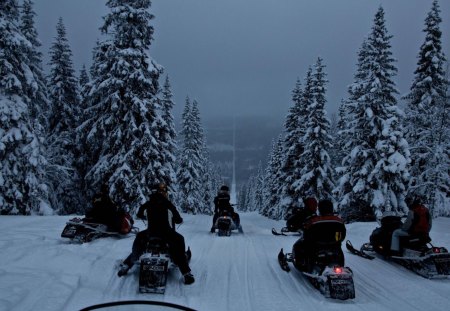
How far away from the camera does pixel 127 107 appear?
66.6 feet

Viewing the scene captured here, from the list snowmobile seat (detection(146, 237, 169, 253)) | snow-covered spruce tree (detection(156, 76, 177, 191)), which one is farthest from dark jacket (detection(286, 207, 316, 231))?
snow-covered spruce tree (detection(156, 76, 177, 191))

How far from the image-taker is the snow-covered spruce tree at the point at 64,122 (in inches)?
963

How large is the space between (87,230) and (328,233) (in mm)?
6856

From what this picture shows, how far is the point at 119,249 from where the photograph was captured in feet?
31.8

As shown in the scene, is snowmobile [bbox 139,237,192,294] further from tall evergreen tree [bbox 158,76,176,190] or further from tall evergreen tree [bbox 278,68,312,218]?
tall evergreen tree [bbox 278,68,312,218]

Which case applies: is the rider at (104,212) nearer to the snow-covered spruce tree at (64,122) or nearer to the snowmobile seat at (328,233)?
the snowmobile seat at (328,233)

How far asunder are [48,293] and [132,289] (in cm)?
142

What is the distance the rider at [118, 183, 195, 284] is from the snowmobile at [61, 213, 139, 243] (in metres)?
3.40

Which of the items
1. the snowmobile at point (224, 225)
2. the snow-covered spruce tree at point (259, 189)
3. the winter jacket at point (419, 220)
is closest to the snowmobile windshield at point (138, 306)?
the winter jacket at point (419, 220)

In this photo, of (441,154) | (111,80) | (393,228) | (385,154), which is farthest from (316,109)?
(393,228)

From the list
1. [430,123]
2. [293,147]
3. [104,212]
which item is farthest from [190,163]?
[104,212]

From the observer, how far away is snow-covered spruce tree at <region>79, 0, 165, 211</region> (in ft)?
64.5

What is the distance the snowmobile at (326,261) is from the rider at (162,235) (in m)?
2.55

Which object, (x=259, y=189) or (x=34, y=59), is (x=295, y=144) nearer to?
(x=34, y=59)
